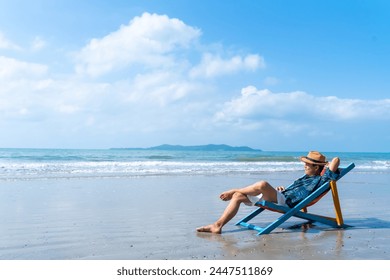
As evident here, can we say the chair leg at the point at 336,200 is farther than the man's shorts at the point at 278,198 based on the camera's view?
Yes

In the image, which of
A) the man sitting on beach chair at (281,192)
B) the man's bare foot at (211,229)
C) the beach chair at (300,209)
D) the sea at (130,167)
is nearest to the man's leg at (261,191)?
the man sitting on beach chair at (281,192)

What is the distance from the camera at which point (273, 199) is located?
6.08 metres

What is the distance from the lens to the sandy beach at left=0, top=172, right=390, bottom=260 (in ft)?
15.8

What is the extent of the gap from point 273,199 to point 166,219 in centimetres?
188

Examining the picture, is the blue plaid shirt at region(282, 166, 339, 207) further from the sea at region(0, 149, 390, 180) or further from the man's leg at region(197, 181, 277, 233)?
the sea at region(0, 149, 390, 180)

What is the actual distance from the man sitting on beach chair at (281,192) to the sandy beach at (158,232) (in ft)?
0.93

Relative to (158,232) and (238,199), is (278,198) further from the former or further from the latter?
(158,232)

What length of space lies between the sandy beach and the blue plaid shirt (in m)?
0.46

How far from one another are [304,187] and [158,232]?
225 centimetres

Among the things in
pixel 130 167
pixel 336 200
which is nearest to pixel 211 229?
pixel 336 200

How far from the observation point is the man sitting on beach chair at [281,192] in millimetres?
5934

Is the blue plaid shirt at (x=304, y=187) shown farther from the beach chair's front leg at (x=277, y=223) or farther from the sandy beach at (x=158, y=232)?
the sandy beach at (x=158, y=232)

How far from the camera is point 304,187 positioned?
630 centimetres

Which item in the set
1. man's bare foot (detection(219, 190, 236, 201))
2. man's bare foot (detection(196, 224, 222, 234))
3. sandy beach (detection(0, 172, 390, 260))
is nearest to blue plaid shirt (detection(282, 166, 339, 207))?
sandy beach (detection(0, 172, 390, 260))
